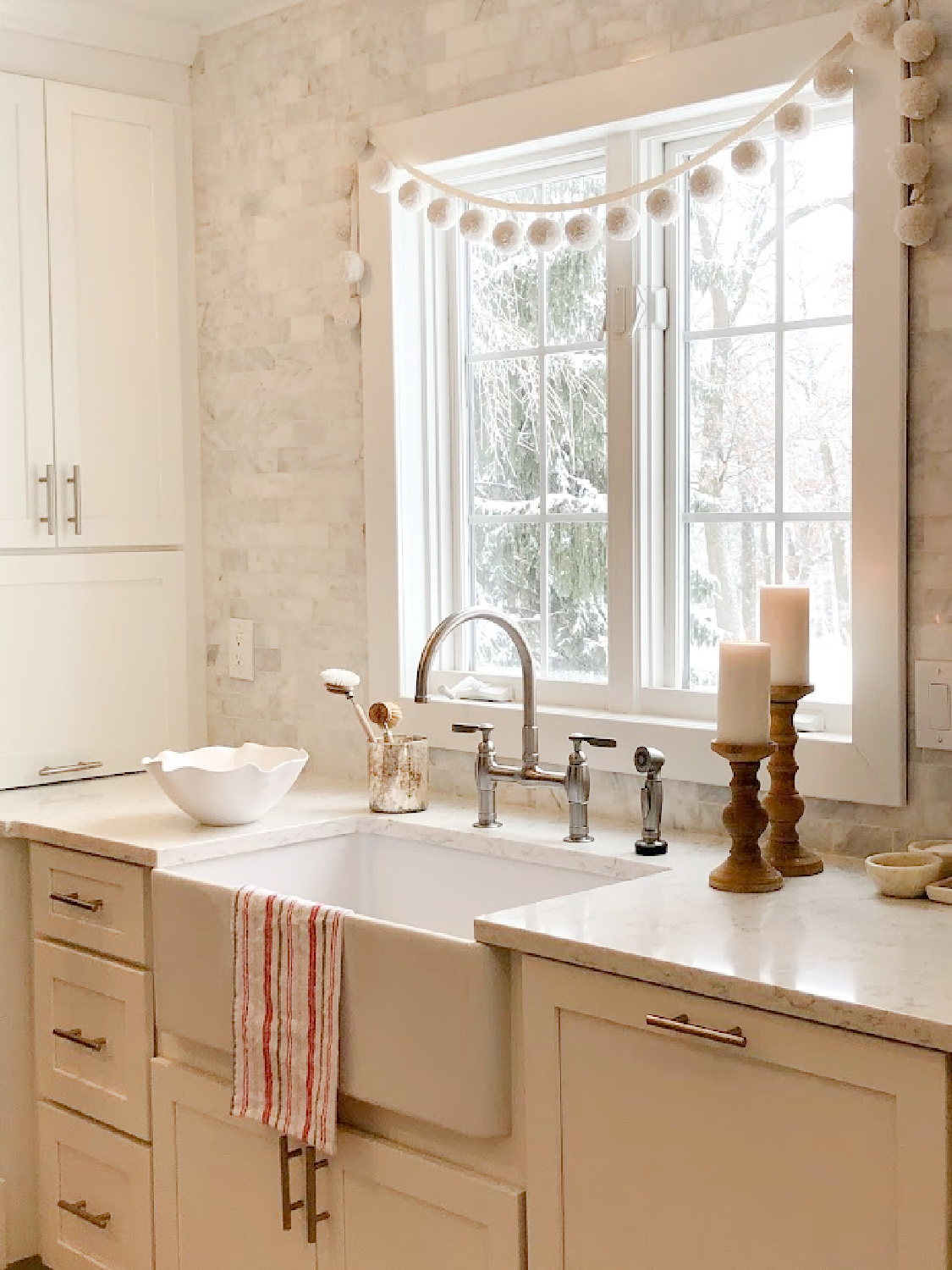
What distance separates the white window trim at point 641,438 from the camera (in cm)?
228

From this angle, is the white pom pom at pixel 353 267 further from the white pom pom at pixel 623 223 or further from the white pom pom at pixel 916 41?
the white pom pom at pixel 916 41

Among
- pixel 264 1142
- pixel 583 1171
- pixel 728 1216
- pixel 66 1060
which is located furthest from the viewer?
pixel 66 1060

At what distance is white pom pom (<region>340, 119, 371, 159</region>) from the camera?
121 inches

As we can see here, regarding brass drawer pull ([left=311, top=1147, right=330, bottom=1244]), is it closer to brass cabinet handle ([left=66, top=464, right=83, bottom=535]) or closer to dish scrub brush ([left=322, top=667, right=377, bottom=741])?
dish scrub brush ([left=322, top=667, right=377, bottom=741])

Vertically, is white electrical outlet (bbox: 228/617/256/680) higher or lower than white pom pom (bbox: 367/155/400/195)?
lower

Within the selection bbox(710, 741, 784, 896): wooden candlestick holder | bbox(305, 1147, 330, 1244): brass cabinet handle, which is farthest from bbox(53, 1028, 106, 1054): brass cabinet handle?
bbox(710, 741, 784, 896): wooden candlestick holder

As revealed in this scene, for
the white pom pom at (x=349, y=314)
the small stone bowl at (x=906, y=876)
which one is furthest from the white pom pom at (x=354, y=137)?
the small stone bowl at (x=906, y=876)

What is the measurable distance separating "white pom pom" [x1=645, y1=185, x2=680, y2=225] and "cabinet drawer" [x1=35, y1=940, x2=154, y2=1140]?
1.56m

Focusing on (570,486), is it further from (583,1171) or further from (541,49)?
(583,1171)

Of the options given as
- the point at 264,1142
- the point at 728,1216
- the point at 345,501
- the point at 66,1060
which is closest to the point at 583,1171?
the point at 728,1216

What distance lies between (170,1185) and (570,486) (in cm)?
143

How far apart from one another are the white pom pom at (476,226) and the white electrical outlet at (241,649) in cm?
103

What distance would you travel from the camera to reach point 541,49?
2.76 m

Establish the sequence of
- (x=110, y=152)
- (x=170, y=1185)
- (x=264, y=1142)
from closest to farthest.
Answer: (x=264, y=1142), (x=170, y=1185), (x=110, y=152)
